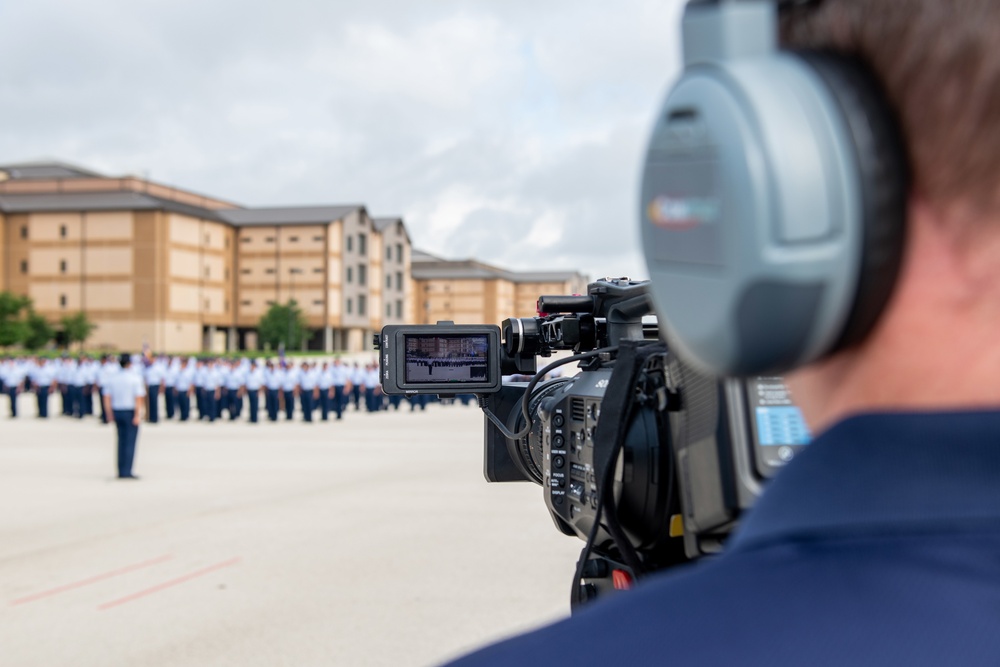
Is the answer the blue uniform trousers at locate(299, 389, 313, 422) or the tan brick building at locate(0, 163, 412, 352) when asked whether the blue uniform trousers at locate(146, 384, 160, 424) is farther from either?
the tan brick building at locate(0, 163, 412, 352)

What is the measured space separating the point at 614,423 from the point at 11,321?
2745 inches

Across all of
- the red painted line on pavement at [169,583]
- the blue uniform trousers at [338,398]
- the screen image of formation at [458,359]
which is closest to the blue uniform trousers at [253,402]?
the blue uniform trousers at [338,398]

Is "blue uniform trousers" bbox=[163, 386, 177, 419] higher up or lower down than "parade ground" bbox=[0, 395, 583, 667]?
higher up

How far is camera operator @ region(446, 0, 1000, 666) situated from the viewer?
2.17ft

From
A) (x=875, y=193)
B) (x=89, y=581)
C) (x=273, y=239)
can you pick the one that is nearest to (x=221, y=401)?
(x=89, y=581)

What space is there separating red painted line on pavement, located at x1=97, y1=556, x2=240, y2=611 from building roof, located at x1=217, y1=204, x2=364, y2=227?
67.9 metres

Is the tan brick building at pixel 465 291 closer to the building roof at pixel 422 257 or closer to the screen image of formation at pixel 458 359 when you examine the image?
the building roof at pixel 422 257

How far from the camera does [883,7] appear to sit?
73 centimetres

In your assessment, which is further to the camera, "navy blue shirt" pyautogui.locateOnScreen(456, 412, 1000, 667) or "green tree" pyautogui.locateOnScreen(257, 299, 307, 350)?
"green tree" pyautogui.locateOnScreen(257, 299, 307, 350)

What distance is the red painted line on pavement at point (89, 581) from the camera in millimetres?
6918

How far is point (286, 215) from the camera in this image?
76.4m

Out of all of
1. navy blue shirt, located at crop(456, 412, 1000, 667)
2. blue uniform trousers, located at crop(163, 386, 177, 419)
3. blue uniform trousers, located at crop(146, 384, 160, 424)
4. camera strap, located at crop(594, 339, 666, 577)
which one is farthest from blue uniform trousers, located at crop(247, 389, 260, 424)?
navy blue shirt, located at crop(456, 412, 1000, 667)

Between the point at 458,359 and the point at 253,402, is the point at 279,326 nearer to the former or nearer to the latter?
the point at 253,402

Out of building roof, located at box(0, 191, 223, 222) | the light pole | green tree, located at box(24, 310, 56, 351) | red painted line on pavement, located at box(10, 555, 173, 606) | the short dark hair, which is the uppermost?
building roof, located at box(0, 191, 223, 222)
